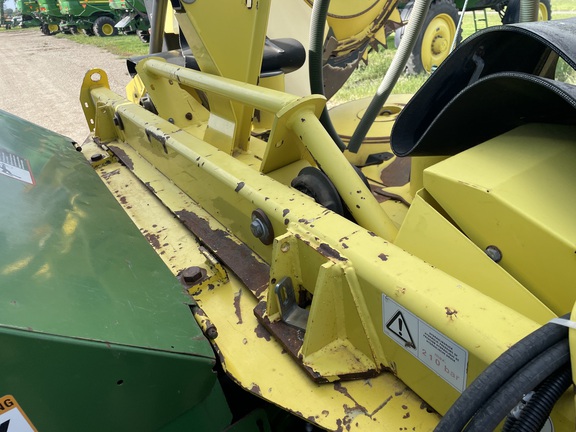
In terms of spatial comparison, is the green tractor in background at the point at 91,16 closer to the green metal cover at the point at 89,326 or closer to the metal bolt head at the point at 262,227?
the green metal cover at the point at 89,326

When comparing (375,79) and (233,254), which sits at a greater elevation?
(233,254)

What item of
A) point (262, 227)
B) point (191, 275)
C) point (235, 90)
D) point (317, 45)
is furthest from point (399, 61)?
point (191, 275)

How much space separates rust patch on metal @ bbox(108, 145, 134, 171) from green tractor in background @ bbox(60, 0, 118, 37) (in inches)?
754

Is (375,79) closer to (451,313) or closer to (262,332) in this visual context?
(262,332)

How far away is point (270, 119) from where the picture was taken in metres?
2.87

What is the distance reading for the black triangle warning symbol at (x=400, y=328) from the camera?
0.88 metres

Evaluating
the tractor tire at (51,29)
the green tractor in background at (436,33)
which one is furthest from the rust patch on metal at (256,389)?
the tractor tire at (51,29)

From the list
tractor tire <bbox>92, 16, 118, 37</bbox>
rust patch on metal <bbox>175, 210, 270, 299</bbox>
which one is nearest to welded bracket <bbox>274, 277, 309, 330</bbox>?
rust patch on metal <bbox>175, 210, 270, 299</bbox>

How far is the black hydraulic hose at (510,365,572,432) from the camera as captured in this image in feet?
2.01

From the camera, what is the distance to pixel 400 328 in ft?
2.95

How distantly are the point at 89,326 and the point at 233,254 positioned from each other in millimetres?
621

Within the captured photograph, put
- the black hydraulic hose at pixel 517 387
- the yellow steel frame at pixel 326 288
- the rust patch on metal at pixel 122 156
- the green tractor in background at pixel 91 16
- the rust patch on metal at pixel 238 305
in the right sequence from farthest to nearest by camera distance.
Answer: the green tractor in background at pixel 91 16, the rust patch on metal at pixel 122 156, the rust patch on metal at pixel 238 305, the yellow steel frame at pixel 326 288, the black hydraulic hose at pixel 517 387

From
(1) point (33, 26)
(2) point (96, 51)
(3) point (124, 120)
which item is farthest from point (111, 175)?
(1) point (33, 26)

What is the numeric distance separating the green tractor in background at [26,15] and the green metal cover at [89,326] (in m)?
29.1
